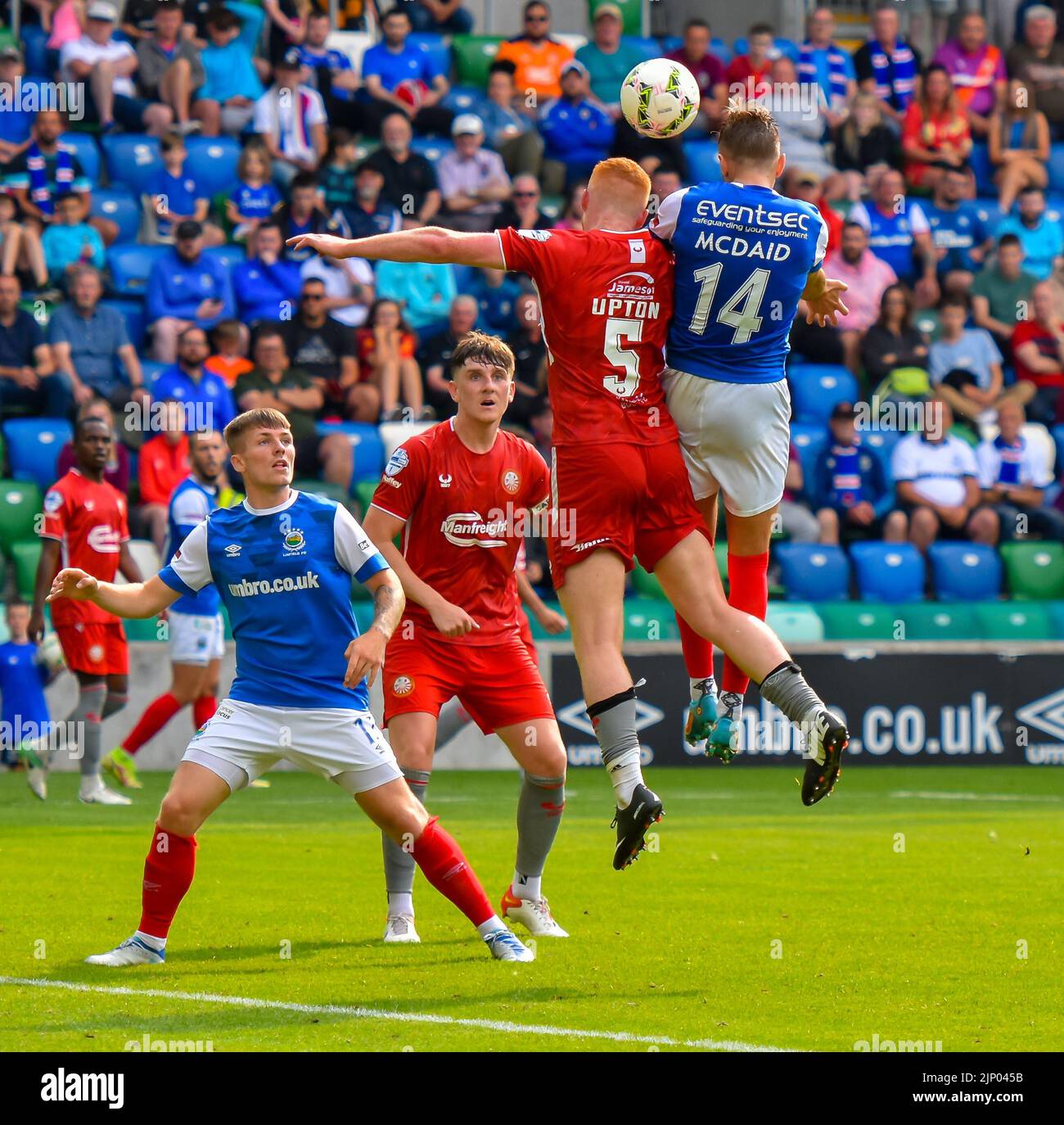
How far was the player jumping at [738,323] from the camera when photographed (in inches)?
281

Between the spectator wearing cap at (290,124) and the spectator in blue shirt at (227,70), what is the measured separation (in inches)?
7.3

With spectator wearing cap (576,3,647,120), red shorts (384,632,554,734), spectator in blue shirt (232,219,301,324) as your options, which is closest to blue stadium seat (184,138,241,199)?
spectator in blue shirt (232,219,301,324)

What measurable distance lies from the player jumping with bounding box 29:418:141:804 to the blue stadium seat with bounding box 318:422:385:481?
11.6 feet

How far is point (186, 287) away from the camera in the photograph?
56.6ft

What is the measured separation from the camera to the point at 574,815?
1300 centimetres

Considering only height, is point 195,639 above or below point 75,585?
below

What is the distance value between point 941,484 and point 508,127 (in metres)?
6.03

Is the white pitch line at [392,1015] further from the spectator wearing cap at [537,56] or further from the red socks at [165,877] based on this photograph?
the spectator wearing cap at [537,56]

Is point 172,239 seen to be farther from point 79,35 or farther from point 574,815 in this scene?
point 574,815

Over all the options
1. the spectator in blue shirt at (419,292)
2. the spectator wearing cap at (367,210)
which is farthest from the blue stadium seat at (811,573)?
the spectator wearing cap at (367,210)

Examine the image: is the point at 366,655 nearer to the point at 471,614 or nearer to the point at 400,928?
the point at 471,614

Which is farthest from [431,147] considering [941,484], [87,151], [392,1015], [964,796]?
[392,1015]

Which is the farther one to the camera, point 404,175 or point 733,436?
point 404,175

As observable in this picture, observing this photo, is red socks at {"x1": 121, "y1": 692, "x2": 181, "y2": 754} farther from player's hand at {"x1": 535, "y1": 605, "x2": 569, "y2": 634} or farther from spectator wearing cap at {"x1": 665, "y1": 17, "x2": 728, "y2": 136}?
spectator wearing cap at {"x1": 665, "y1": 17, "x2": 728, "y2": 136}
